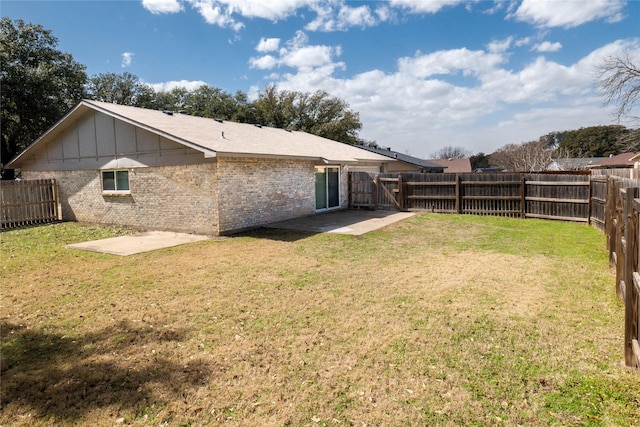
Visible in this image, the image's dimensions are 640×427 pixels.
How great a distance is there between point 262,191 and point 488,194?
30.4ft

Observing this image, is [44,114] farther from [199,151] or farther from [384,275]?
[384,275]

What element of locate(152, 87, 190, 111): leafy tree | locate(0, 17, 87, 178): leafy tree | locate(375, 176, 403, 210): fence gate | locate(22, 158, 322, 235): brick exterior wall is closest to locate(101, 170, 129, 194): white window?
locate(22, 158, 322, 235): brick exterior wall

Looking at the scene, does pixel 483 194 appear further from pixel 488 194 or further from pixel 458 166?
pixel 458 166

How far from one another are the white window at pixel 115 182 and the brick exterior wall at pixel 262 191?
463cm

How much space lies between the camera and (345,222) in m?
14.0

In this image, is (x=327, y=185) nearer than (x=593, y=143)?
Yes

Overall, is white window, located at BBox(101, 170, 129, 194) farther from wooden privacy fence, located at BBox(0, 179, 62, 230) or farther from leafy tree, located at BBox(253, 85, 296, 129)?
leafy tree, located at BBox(253, 85, 296, 129)

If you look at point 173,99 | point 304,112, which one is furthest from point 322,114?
point 173,99

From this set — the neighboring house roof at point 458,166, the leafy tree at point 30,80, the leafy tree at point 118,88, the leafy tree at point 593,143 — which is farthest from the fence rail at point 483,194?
the leafy tree at point 593,143

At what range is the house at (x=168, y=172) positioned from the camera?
38.4 ft

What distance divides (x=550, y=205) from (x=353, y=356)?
43.2ft

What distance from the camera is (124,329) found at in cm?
485

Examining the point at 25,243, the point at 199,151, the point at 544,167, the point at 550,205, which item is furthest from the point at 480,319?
the point at 544,167

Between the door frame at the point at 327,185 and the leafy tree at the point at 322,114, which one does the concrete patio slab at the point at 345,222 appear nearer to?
the door frame at the point at 327,185
